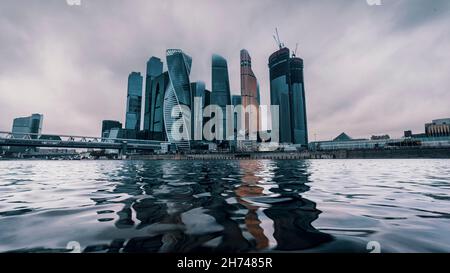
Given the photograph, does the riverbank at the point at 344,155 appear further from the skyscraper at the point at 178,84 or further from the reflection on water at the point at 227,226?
the reflection on water at the point at 227,226

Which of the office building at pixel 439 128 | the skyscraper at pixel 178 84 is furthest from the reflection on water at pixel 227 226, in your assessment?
the office building at pixel 439 128

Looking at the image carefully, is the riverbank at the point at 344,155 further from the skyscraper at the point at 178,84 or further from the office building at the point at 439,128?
the office building at the point at 439,128

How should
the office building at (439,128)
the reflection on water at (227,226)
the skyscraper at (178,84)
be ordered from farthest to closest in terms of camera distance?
the office building at (439,128)
the skyscraper at (178,84)
the reflection on water at (227,226)

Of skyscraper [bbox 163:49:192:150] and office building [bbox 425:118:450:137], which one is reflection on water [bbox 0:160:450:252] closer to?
skyscraper [bbox 163:49:192:150]

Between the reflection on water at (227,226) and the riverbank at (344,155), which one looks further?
the riverbank at (344,155)

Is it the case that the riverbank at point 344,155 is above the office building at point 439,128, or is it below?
below

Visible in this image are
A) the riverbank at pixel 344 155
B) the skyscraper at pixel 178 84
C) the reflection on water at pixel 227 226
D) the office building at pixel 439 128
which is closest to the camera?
the reflection on water at pixel 227 226

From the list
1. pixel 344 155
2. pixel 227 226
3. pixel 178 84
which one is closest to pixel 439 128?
pixel 344 155

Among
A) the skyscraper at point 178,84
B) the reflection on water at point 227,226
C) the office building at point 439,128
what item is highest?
the skyscraper at point 178,84
